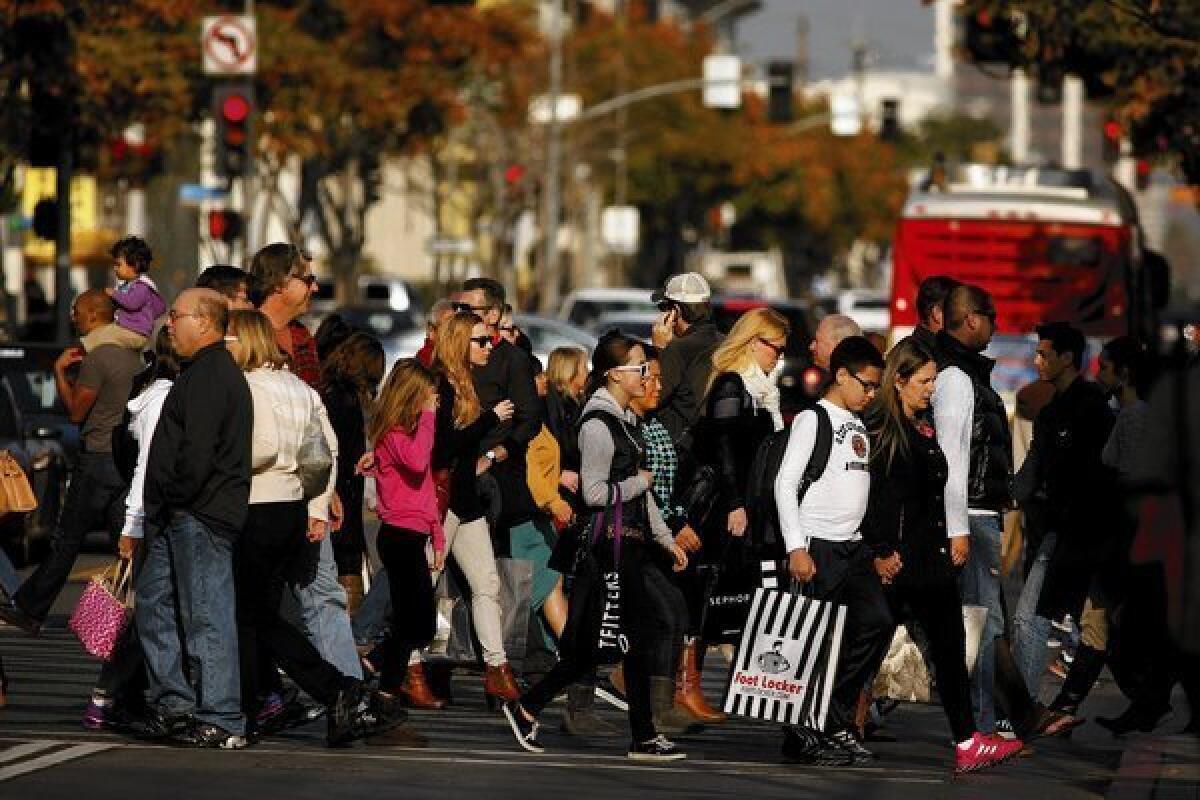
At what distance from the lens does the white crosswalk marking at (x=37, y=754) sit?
1123 centimetres

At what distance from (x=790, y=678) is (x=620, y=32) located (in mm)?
73995

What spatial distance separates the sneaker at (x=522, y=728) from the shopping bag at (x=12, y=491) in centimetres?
233

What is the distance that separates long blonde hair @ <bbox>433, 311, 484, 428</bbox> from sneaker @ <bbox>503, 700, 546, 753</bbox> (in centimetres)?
132

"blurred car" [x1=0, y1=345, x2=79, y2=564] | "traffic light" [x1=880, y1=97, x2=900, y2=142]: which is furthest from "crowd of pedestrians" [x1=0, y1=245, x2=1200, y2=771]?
"traffic light" [x1=880, y1=97, x2=900, y2=142]

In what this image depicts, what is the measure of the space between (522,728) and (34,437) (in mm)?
9920

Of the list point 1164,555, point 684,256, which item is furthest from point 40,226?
point 684,256

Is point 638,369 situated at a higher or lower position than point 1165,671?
higher

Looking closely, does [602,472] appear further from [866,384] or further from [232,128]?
[232,128]

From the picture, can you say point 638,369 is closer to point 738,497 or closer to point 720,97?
point 738,497

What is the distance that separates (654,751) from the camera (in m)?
12.3

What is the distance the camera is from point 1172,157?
3053 cm

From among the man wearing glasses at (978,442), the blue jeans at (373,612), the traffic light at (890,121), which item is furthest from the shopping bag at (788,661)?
the traffic light at (890,121)

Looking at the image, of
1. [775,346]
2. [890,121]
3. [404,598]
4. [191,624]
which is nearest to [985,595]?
[775,346]

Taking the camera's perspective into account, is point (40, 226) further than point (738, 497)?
Yes
